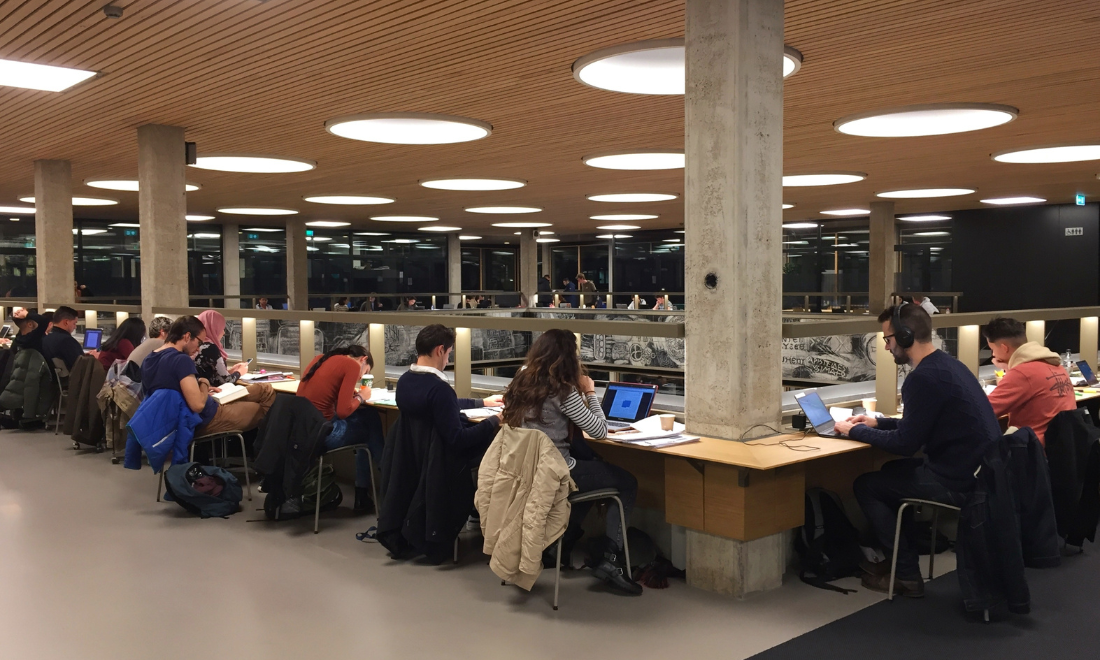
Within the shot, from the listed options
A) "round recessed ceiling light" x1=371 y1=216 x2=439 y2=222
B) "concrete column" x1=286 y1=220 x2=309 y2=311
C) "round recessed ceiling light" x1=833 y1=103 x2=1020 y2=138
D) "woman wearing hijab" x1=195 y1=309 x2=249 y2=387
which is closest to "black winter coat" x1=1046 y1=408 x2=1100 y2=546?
"round recessed ceiling light" x1=833 y1=103 x2=1020 y2=138

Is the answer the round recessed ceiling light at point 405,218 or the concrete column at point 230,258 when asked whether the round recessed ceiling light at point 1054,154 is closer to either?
the round recessed ceiling light at point 405,218

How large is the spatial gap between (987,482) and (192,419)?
5056mm

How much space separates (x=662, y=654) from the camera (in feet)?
12.5

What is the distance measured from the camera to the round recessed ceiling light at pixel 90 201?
16178mm

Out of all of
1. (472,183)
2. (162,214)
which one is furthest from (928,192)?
(162,214)

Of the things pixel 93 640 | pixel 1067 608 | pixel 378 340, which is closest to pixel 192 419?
pixel 378 340

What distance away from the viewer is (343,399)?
230 inches

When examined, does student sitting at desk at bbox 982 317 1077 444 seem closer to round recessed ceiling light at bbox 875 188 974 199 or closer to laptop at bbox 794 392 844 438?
laptop at bbox 794 392 844 438

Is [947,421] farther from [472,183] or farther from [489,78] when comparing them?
[472,183]

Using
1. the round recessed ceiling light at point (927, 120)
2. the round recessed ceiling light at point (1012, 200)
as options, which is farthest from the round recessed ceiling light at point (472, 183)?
the round recessed ceiling light at point (1012, 200)

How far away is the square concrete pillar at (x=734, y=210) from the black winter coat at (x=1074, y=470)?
158cm

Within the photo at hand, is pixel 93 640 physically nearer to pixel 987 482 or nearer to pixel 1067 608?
pixel 987 482

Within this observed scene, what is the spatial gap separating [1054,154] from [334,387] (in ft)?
30.2

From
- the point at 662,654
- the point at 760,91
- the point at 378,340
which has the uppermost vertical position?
the point at 760,91
